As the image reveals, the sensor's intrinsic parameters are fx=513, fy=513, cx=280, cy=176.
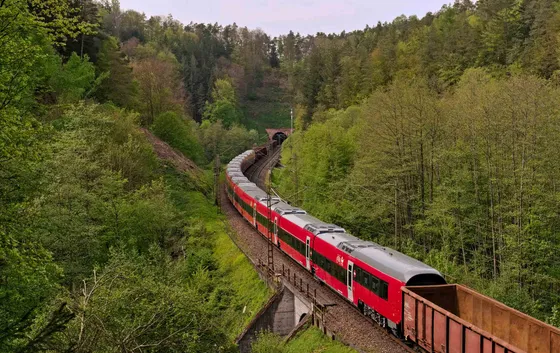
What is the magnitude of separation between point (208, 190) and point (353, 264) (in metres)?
38.9

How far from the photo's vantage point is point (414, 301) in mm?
16000

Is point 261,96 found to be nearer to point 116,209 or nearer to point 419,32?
point 419,32

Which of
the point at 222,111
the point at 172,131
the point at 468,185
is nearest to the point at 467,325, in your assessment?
the point at 468,185

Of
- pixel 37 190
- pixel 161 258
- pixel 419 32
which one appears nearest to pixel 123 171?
pixel 161 258

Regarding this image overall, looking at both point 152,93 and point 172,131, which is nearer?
point 172,131

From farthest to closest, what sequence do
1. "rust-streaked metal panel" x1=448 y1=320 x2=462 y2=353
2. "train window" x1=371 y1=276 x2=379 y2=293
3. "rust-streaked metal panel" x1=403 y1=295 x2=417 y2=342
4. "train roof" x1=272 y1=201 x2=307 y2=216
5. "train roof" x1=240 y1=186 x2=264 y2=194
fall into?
"train roof" x1=240 y1=186 x2=264 y2=194
"train roof" x1=272 y1=201 x2=307 y2=216
"train window" x1=371 y1=276 x2=379 y2=293
"rust-streaked metal panel" x1=403 y1=295 x2=417 y2=342
"rust-streaked metal panel" x1=448 y1=320 x2=462 y2=353

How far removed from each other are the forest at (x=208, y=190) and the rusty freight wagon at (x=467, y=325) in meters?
5.58

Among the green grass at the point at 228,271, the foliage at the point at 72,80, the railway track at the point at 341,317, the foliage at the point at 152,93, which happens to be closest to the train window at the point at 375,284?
the railway track at the point at 341,317

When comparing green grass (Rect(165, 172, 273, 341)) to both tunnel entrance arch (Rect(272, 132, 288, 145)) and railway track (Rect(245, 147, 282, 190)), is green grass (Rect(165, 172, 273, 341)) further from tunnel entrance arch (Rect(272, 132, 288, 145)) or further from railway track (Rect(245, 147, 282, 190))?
tunnel entrance arch (Rect(272, 132, 288, 145))

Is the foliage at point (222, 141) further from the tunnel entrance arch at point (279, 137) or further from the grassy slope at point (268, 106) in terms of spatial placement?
the grassy slope at point (268, 106)

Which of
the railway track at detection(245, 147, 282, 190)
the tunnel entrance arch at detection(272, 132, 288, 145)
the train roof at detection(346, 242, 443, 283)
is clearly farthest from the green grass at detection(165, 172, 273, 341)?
the tunnel entrance arch at detection(272, 132, 288, 145)

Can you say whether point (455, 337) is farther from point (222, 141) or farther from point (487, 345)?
point (222, 141)

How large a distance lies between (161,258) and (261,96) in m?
138

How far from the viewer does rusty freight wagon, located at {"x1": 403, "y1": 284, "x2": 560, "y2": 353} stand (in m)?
13.0
